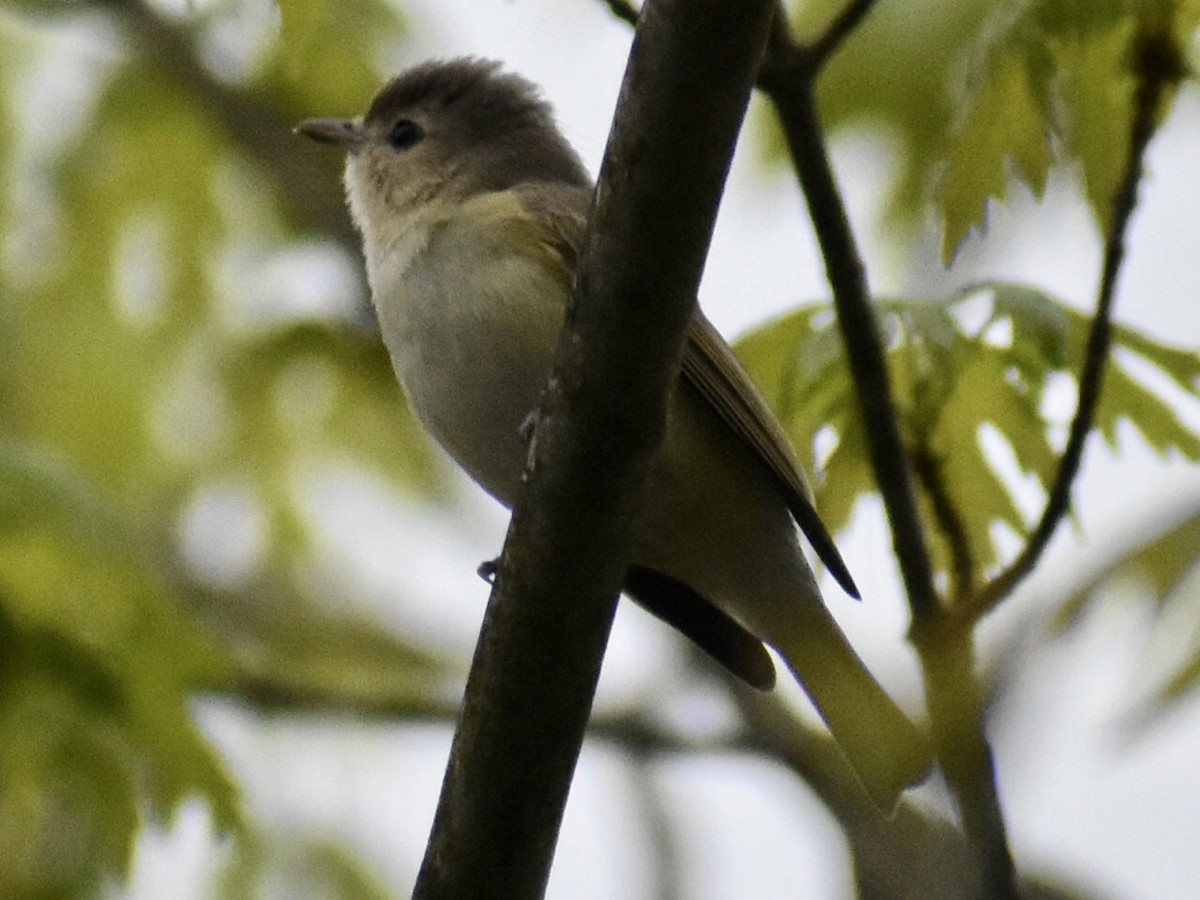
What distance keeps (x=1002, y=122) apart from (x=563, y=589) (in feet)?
3.32

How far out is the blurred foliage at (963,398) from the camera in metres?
3.08

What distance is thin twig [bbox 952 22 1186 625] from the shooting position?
264cm

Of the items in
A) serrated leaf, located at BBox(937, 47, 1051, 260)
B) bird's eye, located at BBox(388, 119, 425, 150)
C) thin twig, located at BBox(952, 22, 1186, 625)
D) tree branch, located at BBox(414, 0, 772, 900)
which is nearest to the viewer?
tree branch, located at BBox(414, 0, 772, 900)

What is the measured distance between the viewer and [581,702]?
2750mm

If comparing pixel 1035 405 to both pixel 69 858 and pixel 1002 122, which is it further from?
pixel 69 858

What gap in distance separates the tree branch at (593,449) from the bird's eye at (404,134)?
8.23 feet

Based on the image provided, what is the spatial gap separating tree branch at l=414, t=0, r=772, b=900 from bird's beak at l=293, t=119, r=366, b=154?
2.67 metres

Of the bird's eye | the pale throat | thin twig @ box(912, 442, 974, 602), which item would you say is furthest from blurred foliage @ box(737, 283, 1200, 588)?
the bird's eye

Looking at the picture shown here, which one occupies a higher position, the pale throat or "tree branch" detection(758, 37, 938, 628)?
the pale throat

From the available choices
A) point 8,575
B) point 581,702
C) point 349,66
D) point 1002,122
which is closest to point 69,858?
point 8,575

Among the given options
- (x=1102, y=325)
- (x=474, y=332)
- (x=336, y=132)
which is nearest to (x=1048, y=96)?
(x=1102, y=325)

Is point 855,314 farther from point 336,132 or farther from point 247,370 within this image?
point 247,370

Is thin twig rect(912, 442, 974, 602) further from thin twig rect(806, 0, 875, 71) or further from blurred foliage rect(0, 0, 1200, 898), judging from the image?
thin twig rect(806, 0, 875, 71)

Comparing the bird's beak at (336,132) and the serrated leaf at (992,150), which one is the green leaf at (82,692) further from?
the serrated leaf at (992,150)
